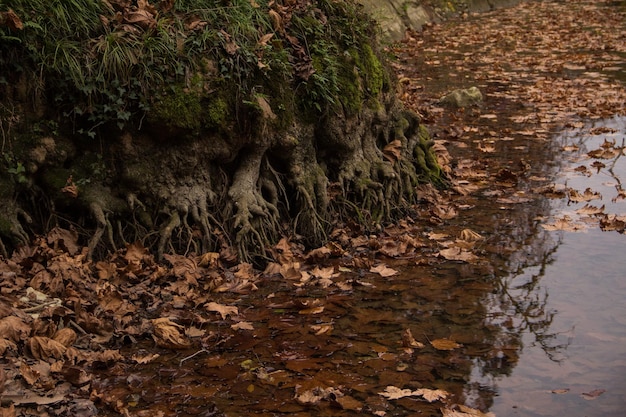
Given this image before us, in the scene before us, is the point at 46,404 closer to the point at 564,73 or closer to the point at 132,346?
the point at 132,346

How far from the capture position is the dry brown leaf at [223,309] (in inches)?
196

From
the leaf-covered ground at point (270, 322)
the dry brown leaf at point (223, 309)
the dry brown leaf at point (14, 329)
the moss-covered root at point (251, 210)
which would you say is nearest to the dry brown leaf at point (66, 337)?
the leaf-covered ground at point (270, 322)

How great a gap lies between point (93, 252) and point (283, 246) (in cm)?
154

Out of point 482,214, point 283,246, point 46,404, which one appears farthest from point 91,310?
point 482,214

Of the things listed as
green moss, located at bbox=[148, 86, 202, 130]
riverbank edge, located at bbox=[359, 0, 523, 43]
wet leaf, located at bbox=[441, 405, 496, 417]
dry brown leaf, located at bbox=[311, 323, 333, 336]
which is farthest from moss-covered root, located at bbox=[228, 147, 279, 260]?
riverbank edge, located at bbox=[359, 0, 523, 43]

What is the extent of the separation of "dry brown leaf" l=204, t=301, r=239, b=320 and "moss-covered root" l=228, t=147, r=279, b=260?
84 centimetres

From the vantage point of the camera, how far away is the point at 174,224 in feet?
18.8

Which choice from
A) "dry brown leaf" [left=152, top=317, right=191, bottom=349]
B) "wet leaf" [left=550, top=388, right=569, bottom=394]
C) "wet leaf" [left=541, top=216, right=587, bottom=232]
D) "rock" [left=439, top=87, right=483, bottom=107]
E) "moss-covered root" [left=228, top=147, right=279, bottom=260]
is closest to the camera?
"wet leaf" [left=550, top=388, right=569, bottom=394]

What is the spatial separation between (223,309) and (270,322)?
354mm

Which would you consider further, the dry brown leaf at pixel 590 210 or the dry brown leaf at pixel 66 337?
the dry brown leaf at pixel 590 210

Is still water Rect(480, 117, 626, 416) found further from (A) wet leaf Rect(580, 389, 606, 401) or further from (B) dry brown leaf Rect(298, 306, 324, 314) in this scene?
(B) dry brown leaf Rect(298, 306, 324, 314)

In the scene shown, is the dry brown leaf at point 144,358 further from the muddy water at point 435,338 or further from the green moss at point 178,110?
the green moss at point 178,110

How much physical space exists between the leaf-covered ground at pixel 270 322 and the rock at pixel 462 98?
129 inches

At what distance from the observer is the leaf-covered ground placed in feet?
12.9
